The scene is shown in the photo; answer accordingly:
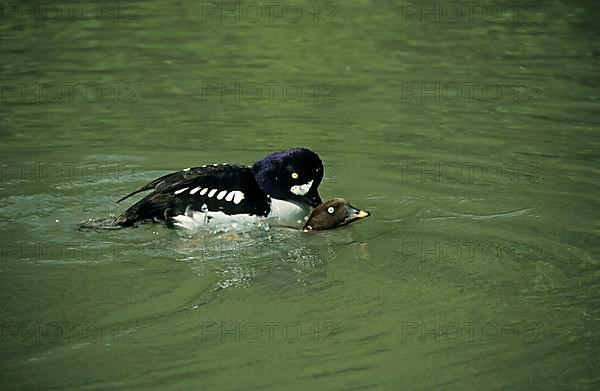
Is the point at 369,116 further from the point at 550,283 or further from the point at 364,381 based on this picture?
the point at 364,381

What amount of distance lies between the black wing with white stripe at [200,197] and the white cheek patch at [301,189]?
296mm

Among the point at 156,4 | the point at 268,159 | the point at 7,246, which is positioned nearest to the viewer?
the point at 7,246

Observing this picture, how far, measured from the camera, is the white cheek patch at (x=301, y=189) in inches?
327

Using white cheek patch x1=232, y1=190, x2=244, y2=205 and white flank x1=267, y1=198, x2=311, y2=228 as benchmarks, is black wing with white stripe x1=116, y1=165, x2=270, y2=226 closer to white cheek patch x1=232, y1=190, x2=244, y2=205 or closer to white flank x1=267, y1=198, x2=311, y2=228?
white cheek patch x1=232, y1=190, x2=244, y2=205

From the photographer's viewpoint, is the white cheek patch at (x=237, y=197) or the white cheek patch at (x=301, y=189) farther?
the white cheek patch at (x=301, y=189)

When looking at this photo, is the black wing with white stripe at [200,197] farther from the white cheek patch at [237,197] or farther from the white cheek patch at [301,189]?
the white cheek patch at [301,189]

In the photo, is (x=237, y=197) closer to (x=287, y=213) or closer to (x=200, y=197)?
(x=200, y=197)

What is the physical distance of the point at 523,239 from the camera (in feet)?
26.0

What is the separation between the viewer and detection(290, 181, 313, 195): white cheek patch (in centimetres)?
830

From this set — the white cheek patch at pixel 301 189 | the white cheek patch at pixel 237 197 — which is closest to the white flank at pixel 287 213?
the white cheek patch at pixel 301 189

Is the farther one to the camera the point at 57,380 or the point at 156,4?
the point at 156,4

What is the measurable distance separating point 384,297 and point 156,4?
10.6 m

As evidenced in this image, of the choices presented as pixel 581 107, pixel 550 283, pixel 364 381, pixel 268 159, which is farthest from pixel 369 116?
pixel 364 381

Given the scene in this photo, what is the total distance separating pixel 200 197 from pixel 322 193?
157 centimetres
